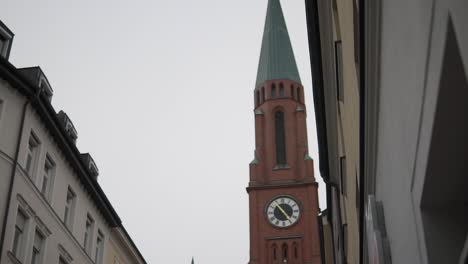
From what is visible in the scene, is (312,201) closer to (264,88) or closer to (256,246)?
(256,246)

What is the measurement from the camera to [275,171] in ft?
202

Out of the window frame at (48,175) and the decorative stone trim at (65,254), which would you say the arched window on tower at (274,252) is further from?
the window frame at (48,175)

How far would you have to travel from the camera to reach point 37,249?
2088 centimetres

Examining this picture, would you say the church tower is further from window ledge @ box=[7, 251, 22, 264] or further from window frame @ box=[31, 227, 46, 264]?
window ledge @ box=[7, 251, 22, 264]

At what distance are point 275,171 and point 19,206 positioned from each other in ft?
142

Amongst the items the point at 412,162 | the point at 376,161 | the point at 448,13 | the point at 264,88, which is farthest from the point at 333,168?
the point at 264,88

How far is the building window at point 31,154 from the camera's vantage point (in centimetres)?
2053

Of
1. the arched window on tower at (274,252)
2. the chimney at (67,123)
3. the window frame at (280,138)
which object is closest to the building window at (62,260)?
the chimney at (67,123)

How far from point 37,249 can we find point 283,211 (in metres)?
40.0

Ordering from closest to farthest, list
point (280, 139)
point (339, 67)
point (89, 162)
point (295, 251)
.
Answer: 1. point (339, 67)
2. point (89, 162)
3. point (295, 251)
4. point (280, 139)

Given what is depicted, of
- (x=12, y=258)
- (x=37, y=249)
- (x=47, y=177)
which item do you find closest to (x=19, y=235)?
(x=12, y=258)

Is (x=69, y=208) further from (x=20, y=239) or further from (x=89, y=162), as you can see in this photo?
(x=89, y=162)

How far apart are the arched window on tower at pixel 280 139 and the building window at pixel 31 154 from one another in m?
42.4

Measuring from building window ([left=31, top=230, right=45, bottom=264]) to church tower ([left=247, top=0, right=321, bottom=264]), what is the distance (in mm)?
36991
